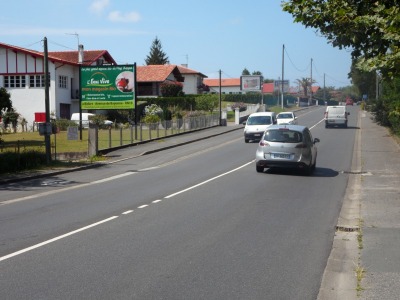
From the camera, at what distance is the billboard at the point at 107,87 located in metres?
38.0

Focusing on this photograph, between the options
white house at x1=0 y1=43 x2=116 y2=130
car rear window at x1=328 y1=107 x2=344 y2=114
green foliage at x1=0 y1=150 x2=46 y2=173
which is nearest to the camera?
green foliage at x1=0 y1=150 x2=46 y2=173

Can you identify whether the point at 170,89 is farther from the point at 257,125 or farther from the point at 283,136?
the point at 283,136

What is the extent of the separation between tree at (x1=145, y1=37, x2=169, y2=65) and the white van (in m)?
86.4

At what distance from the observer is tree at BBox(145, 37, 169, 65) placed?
407ft

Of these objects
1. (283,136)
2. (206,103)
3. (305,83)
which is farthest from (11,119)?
(305,83)

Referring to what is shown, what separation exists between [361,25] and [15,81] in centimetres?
4928

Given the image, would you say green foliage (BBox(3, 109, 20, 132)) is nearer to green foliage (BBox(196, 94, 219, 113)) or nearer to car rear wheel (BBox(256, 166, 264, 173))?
green foliage (BBox(196, 94, 219, 113))

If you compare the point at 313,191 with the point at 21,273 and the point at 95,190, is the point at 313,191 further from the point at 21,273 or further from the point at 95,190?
the point at 21,273

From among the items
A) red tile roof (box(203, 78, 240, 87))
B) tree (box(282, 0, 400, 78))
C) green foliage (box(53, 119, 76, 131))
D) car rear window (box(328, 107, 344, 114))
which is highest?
red tile roof (box(203, 78, 240, 87))

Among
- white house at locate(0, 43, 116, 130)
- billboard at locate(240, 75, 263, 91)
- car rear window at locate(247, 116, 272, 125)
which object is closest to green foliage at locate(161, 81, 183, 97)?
white house at locate(0, 43, 116, 130)

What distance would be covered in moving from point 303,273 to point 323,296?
0.96 m

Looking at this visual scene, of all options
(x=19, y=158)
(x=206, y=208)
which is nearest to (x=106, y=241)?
(x=206, y=208)

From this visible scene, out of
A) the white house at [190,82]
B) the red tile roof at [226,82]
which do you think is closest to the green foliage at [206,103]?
the white house at [190,82]

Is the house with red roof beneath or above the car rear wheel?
above
